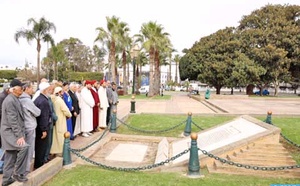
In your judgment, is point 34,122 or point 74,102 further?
point 74,102

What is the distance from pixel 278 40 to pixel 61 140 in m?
37.5

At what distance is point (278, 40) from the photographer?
128 feet

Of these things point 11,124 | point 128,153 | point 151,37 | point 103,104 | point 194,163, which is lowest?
point 128,153

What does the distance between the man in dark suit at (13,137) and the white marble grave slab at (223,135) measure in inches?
125

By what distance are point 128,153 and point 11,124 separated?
3871 millimetres

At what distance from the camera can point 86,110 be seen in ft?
31.5

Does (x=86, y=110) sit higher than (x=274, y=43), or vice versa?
(x=274, y=43)

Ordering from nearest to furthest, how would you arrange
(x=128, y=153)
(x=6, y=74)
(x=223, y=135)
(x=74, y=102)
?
1. (x=128, y=153)
2. (x=223, y=135)
3. (x=74, y=102)
4. (x=6, y=74)

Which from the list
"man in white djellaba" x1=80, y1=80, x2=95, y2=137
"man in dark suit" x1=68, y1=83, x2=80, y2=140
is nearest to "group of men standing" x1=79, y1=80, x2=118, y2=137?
"man in white djellaba" x1=80, y1=80, x2=95, y2=137

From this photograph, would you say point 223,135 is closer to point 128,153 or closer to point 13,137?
point 128,153

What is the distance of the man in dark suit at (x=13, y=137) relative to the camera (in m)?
4.46

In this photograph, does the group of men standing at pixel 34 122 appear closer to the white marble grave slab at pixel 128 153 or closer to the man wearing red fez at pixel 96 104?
the man wearing red fez at pixel 96 104

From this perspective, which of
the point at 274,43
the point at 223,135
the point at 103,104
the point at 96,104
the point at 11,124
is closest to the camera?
the point at 11,124

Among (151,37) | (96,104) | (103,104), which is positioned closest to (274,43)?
(151,37)
